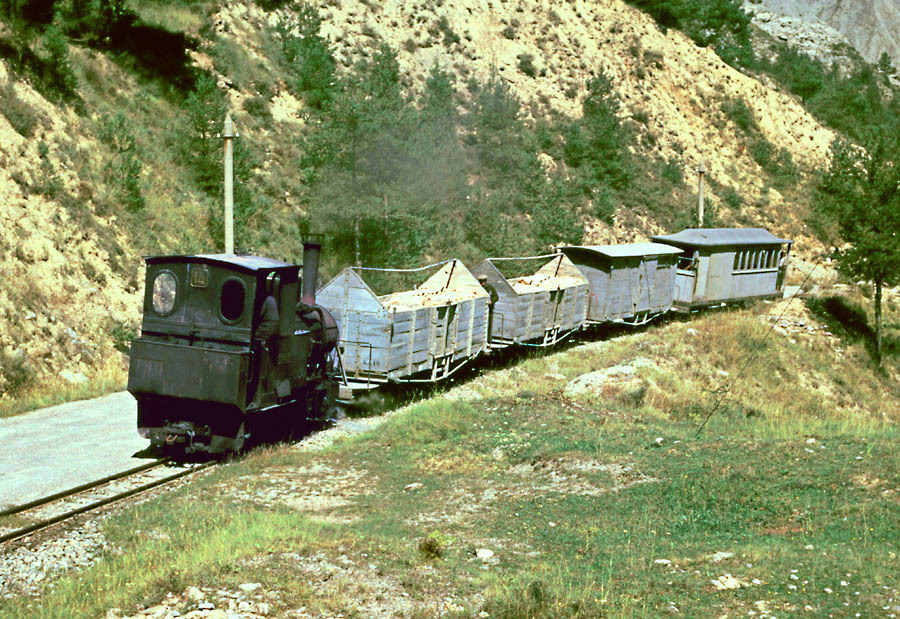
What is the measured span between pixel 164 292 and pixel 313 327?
2.73 metres

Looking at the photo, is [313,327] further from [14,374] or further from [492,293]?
[492,293]

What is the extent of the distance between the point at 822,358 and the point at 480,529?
25838 mm

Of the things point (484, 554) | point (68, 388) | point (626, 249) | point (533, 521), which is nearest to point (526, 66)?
point (626, 249)

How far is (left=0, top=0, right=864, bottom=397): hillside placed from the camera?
22.4 m

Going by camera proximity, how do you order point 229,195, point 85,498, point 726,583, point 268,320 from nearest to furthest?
point 726,583
point 85,498
point 268,320
point 229,195

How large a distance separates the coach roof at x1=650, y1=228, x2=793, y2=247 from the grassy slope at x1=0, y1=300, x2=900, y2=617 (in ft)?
45.8

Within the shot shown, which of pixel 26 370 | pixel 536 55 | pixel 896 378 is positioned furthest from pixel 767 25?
pixel 26 370

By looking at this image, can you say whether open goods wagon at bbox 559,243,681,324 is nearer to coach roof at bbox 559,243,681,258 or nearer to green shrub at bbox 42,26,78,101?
coach roof at bbox 559,243,681,258

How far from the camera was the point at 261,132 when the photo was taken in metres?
38.5

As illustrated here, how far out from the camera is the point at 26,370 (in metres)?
18.7

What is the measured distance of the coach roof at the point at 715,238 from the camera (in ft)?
108

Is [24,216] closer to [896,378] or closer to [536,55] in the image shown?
[896,378]

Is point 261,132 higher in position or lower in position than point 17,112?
higher

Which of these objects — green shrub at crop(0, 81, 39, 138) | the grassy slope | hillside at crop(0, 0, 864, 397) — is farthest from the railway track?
green shrub at crop(0, 81, 39, 138)
